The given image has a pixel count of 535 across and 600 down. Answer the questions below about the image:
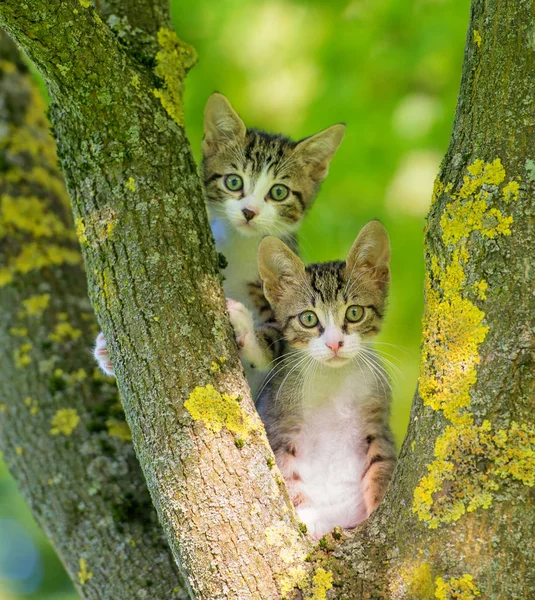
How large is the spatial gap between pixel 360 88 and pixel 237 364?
3.72 m

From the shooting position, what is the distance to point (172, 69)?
3.59 m

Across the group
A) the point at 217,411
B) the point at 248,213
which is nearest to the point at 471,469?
the point at 217,411

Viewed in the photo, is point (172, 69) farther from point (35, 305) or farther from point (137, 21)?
point (35, 305)

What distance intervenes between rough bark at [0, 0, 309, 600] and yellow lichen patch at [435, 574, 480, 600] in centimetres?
53

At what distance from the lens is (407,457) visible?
106 inches

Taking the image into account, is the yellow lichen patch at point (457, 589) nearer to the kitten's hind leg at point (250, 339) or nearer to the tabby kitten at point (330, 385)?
the tabby kitten at point (330, 385)

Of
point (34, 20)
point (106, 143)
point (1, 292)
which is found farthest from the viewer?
point (1, 292)

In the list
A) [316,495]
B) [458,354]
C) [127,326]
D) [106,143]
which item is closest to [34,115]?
[106,143]

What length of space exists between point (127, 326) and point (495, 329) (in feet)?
4.71

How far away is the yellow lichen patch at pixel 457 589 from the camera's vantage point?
2400 millimetres

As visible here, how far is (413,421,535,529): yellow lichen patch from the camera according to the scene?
2410 millimetres

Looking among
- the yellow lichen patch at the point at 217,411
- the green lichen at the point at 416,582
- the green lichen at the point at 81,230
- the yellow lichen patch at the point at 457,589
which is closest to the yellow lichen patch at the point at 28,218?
the green lichen at the point at 81,230

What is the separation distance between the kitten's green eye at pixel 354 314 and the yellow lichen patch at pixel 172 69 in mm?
1394

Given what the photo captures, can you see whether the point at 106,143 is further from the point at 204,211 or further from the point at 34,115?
the point at 34,115
